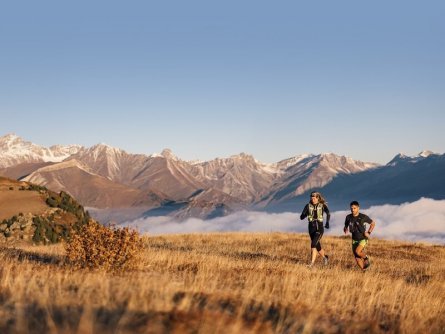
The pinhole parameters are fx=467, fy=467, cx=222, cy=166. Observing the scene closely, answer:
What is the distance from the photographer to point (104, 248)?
11055 mm

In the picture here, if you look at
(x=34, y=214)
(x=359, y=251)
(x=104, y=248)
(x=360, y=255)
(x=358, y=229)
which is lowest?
(x=34, y=214)

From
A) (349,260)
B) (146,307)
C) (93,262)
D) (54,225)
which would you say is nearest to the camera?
(146,307)

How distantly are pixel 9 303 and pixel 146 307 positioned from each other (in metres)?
1.79

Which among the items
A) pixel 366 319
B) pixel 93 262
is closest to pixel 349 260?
pixel 93 262

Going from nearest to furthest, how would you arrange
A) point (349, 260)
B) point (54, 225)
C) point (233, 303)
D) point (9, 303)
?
1. point (9, 303)
2. point (233, 303)
3. point (349, 260)
4. point (54, 225)

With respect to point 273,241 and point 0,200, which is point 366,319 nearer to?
point 273,241

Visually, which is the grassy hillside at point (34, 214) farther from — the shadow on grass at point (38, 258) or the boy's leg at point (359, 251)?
the boy's leg at point (359, 251)

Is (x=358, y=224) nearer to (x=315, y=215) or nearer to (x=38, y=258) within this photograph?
(x=315, y=215)

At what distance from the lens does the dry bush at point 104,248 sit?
432 inches

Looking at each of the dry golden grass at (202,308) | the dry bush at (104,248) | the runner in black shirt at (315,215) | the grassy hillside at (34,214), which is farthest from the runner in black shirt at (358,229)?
the grassy hillside at (34,214)

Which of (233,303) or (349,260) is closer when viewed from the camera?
(233,303)

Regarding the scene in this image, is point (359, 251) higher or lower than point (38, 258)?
higher

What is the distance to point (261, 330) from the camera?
5.21 meters

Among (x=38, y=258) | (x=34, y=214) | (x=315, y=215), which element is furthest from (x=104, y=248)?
(x=34, y=214)
